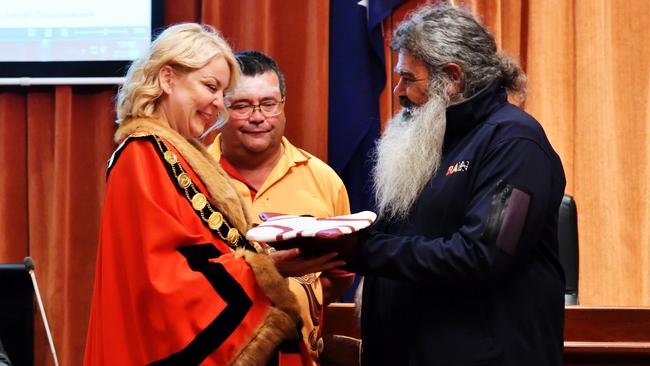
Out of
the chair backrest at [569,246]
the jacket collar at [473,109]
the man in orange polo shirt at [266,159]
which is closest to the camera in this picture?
the jacket collar at [473,109]

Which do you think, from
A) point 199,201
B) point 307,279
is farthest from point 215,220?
point 307,279

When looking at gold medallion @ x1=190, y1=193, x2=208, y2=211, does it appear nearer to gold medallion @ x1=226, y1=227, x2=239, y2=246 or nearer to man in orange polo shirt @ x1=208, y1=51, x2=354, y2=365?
gold medallion @ x1=226, y1=227, x2=239, y2=246

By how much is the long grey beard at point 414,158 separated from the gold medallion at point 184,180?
605mm

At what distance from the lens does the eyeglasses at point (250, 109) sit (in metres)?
3.42

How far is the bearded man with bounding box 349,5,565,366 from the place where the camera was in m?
2.24

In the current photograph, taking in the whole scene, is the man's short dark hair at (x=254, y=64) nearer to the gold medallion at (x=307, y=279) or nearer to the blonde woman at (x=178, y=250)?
the blonde woman at (x=178, y=250)

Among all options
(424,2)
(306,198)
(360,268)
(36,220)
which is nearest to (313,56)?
(424,2)

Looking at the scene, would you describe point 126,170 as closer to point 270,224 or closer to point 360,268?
point 270,224

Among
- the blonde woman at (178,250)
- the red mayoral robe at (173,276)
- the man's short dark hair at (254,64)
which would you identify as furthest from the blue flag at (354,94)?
the red mayoral robe at (173,276)

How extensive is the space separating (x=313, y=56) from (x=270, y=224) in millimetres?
2487

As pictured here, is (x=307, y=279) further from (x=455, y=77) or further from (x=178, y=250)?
(x=455, y=77)

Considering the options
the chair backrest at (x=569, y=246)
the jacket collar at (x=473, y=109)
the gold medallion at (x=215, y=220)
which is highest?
the jacket collar at (x=473, y=109)

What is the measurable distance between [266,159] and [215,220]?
100 centimetres

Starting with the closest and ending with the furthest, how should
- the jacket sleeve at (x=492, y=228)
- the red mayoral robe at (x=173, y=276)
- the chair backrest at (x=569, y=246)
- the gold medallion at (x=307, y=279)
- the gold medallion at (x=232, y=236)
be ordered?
1. the jacket sleeve at (x=492, y=228)
2. the red mayoral robe at (x=173, y=276)
3. the gold medallion at (x=232, y=236)
4. the gold medallion at (x=307, y=279)
5. the chair backrest at (x=569, y=246)
